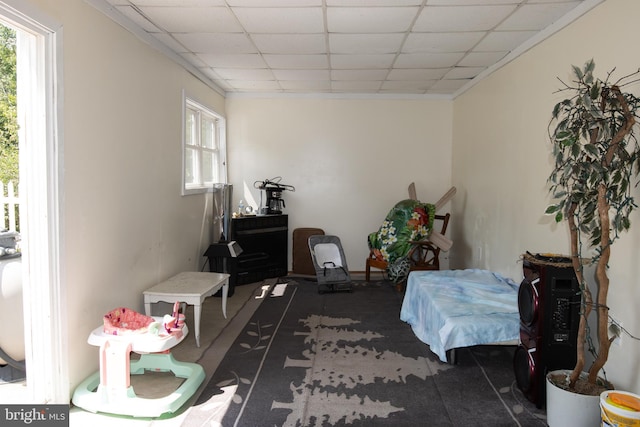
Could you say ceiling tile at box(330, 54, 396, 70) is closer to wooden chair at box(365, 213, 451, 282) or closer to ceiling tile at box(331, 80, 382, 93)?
ceiling tile at box(331, 80, 382, 93)

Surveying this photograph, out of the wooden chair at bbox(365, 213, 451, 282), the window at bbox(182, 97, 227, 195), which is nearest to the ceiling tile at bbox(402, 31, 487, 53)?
the wooden chair at bbox(365, 213, 451, 282)

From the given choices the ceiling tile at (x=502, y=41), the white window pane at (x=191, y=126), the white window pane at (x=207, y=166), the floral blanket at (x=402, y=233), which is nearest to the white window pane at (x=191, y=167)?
the white window pane at (x=191, y=126)

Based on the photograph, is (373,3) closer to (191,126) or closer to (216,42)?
(216,42)

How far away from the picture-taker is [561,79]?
325 cm

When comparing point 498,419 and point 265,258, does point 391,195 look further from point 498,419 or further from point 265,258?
point 498,419

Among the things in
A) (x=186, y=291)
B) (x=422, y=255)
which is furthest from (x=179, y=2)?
(x=422, y=255)

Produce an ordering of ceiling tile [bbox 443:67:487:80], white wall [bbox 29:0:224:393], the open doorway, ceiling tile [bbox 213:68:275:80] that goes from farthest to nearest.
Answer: ceiling tile [bbox 213:68:275:80]
ceiling tile [bbox 443:67:487:80]
white wall [bbox 29:0:224:393]
the open doorway

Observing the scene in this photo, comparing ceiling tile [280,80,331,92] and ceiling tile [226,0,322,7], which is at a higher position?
ceiling tile [280,80,331,92]

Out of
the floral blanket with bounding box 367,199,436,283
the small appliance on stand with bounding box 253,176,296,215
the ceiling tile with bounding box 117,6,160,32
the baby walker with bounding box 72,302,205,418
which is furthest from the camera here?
the small appliance on stand with bounding box 253,176,296,215

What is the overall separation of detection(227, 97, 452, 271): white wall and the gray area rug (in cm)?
236

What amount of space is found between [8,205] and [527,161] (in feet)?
13.6

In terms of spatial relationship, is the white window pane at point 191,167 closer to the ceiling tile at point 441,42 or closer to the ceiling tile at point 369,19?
the ceiling tile at point 369,19

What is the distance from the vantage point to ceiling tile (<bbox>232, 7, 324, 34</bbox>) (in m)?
3.12

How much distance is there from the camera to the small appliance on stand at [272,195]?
6.09 m
